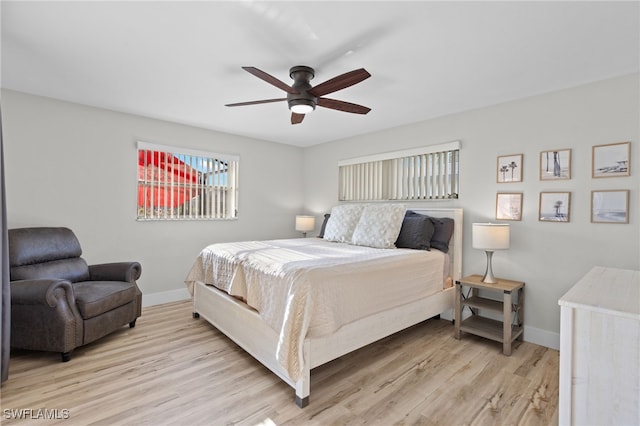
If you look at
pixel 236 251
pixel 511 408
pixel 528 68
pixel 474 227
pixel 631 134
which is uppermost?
pixel 528 68

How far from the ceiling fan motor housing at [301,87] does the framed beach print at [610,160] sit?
2.47 m

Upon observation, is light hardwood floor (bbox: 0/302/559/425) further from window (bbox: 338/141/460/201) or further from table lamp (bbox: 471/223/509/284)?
window (bbox: 338/141/460/201)

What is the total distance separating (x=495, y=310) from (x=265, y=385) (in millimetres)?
2165

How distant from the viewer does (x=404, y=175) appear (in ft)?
13.2

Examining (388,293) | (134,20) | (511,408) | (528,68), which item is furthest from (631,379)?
(134,20)

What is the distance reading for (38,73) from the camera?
2.60 meters

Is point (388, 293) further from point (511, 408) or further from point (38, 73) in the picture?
point (38, 73)

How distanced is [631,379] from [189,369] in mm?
2567

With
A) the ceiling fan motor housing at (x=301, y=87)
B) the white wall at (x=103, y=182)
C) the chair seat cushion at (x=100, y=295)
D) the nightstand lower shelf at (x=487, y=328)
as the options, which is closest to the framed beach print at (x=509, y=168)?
the nightstand lower shelf at (x=487, y=328)

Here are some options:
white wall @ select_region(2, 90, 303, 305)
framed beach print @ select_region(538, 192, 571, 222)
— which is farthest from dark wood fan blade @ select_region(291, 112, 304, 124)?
framed beach print @ select_region(538, 192, 571, 222)

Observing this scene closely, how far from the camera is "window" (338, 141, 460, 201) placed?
358 centimetres

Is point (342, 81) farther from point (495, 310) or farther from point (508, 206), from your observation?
point (495, 310)

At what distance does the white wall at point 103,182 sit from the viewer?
306cm

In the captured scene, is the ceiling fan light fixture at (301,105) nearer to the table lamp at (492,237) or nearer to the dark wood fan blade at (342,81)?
the dark wood fan blade at (342,81)
